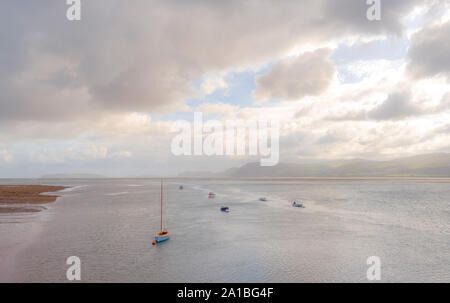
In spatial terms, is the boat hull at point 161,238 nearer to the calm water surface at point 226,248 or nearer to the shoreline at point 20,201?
the calm water surface at point 226,248

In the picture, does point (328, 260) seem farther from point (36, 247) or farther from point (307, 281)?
point (36, 247)

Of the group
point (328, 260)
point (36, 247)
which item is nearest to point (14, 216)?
point (36, 247)

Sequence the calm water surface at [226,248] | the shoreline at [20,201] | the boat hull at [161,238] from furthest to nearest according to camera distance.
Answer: the shoreline at [20,201] < the boat hull at [161,238] < the calm water surface at [226,248]

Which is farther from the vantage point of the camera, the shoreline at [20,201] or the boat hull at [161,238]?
the shoreline at [20,201]

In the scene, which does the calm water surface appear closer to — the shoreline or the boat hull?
the boat hull

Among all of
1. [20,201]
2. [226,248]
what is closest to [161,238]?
[226,248]

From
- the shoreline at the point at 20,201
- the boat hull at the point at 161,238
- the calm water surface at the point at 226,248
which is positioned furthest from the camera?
the shoreline at the point at 20,201

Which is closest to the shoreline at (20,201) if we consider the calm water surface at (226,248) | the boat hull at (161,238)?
the calm water surface at (226,248)
